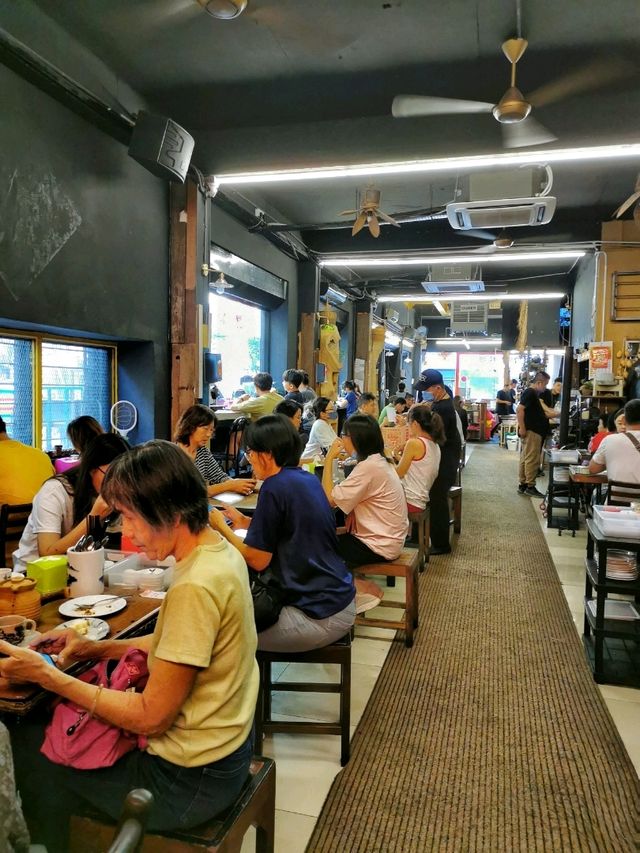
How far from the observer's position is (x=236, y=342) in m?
7.87

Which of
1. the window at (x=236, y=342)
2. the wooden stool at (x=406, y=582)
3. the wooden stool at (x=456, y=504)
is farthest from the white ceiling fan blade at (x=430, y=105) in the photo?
the window at (x=236, y=342)

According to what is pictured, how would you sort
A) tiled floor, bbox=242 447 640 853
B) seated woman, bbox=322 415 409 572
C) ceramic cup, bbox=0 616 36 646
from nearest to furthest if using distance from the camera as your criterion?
ceramic cup, bbox=0 616 36 646, tiled floor, bbox=242 447 640 853, seated woman, bbox=322 415 409 572

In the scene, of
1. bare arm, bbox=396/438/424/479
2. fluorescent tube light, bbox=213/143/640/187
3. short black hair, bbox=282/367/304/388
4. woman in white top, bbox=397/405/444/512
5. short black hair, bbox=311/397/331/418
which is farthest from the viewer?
short black hair, bbox=282/367/304/388

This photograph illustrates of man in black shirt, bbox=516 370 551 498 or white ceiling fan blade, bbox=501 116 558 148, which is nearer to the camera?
white ceiling fan blade, bbox=501 116 558 148

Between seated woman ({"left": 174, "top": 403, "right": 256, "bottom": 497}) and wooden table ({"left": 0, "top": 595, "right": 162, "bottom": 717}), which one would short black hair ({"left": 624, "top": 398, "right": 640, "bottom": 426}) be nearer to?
seated woman ({"left": 174, "top": 403, "right": 256, "bottom": 497})

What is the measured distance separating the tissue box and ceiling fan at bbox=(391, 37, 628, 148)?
3.32 metres

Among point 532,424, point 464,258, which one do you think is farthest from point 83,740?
point 464,258

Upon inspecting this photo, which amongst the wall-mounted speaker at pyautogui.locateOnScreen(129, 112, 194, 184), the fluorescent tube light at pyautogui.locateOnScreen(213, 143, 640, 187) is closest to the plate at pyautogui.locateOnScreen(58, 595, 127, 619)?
the wall-mounted speaker at pyautogui.locateOnScreen(129, 112, 194, 184)

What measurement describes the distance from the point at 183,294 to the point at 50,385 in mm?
1485

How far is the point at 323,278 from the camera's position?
385 inches

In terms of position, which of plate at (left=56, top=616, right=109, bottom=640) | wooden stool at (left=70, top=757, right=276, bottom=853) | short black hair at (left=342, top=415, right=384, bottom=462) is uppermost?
short black hair at (left=342, top=415, right=384, bottom=462)

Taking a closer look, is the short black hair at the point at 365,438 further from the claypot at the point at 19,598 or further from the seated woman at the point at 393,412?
the seated woman at the point at 393,412

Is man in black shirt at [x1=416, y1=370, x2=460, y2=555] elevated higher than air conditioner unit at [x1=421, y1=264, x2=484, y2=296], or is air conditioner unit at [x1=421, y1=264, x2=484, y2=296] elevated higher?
air conditioner unit at [x1=421, y1=264, x2=484, y2=296]

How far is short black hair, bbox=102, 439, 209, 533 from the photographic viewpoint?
1357 millimetres
